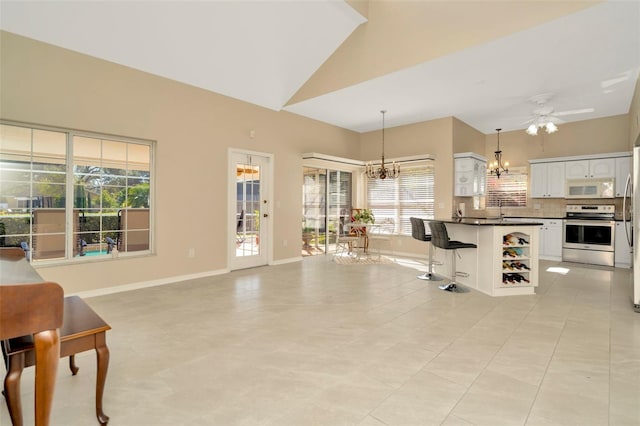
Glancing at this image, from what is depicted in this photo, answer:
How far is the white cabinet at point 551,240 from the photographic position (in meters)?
6.72

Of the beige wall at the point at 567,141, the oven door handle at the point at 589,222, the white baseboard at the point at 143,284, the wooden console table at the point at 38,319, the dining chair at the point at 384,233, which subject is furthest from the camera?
the dining chair at the point at 384,233

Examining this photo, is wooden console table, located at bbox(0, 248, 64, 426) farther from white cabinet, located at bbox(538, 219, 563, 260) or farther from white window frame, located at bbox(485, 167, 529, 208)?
Result: white window frame, located at bbox(485, 167, 529, 208)

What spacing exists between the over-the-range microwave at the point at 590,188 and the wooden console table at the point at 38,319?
27.4ft

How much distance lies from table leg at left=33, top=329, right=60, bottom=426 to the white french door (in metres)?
4.44

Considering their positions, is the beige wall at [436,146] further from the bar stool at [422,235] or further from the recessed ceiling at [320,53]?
the bar stool at [422,235]

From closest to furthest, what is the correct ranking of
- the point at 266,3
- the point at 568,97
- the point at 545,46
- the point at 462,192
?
the point at 545,46
the point at 266,3
the point at 568,97
the point at 462,192

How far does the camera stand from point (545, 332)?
298cm

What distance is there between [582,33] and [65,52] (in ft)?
19.3

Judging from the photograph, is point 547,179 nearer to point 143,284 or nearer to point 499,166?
point 499,166

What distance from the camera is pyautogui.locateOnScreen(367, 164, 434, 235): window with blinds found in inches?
285

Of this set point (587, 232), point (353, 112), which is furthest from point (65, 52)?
point (587, 232)

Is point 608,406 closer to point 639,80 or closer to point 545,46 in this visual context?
point 545,46

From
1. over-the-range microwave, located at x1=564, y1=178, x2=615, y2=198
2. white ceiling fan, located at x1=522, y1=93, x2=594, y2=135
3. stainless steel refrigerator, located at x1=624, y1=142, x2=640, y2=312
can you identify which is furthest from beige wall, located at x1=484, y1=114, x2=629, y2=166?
stainless steel refrigerator, located at x1=624, y1=142, x2=640, y2=312

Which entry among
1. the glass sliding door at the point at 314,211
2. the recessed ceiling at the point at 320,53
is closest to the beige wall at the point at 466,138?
the recessed ceiling at the point at 320,53
